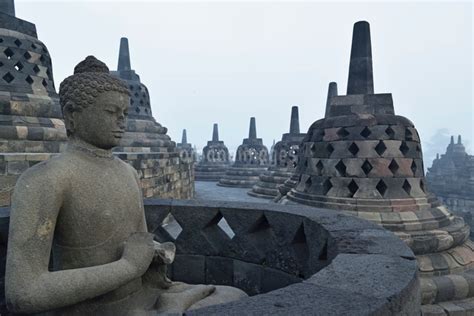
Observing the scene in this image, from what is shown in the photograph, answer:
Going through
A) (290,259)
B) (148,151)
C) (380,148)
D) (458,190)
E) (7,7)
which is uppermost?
(7,7)

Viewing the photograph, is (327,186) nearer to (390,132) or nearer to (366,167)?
(366,167)

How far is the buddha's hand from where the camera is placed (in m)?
1.81

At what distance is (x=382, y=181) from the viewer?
584 centimetres

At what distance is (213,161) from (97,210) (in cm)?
2271

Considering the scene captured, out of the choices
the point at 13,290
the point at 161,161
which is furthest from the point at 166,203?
the point at 161,161

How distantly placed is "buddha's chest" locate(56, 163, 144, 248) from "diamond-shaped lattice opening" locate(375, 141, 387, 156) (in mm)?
5067

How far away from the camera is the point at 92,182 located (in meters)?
1.81

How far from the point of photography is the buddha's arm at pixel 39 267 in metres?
1.51

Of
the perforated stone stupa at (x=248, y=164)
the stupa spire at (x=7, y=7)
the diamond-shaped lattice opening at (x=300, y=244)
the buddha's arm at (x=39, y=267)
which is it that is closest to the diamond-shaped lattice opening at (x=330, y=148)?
the diamond-shaped lattice opening at (x=300, y=244)

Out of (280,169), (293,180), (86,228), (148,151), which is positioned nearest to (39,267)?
(86,228)

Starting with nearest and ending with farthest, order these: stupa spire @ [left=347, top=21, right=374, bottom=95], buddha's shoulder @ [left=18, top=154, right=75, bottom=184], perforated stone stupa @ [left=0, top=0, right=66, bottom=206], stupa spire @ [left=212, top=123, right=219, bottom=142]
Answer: buddha's shoulder @ [left=18, top=154, right=75, bottom=184] → perforated stone stupa @ [left=0, top=0, right=66, bottom=206] → stupa spire @ [left=347, top=21, right=374, bottom=95] → stupa spire @ [left=212, top=123, right=219, bottom=142]

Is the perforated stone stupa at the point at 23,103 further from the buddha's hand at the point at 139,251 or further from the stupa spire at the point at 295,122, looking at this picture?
the stupa spire at the point at 295,122

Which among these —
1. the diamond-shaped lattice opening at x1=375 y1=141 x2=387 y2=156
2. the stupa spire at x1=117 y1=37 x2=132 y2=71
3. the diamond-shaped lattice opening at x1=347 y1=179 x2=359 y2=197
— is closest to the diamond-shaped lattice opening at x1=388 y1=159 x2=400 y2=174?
the diamond-shaped lattice opening at x1=375 y1=141 x2=387 y2=156

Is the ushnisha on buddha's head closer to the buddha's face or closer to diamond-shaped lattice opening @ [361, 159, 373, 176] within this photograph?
the buddha's face
